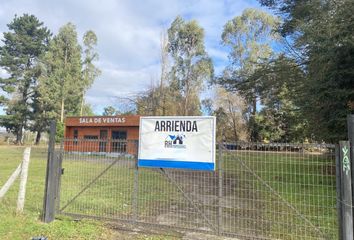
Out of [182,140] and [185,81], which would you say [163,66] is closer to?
[185,81]

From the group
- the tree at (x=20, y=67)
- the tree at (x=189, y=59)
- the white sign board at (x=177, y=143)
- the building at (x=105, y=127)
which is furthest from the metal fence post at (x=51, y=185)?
the tree at (x=20, y=67)

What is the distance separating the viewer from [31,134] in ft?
208

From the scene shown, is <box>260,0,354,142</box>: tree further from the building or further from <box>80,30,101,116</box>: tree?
<box>80,30,101,116</box>: tree

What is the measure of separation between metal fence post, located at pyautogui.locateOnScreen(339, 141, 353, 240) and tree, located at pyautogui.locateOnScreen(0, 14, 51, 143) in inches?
2224

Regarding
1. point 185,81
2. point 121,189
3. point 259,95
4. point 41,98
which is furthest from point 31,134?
point 121,189

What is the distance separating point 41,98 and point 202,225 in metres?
50.1

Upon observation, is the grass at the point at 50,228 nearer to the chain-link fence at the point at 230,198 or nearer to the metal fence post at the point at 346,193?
the chain-link fence at the point at 230,198

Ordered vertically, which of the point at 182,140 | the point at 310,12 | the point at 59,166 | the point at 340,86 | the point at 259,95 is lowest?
the point at 59,166

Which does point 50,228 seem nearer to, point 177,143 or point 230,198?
point 177,143

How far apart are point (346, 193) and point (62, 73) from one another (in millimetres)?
51556

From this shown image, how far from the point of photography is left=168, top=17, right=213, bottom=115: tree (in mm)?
48312

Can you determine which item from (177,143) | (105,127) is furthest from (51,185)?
(105,127)

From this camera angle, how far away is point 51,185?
6.54 metres

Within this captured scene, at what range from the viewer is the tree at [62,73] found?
5075cm
